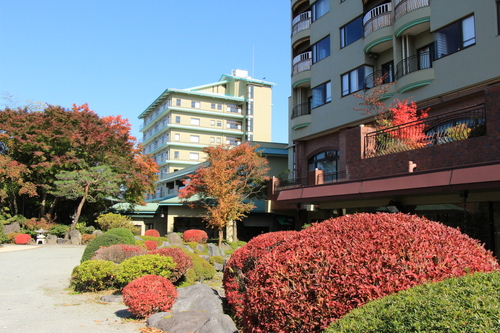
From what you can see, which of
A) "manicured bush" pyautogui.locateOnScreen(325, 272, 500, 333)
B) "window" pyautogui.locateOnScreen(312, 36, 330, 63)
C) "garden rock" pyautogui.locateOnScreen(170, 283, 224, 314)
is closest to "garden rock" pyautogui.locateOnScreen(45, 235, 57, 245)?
"window" pyautogui.locateOnScreen(312, 36, 330, 63)

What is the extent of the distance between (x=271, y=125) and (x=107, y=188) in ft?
126

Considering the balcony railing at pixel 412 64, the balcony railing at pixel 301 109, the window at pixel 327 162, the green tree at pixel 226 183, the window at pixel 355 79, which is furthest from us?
the green tree at pixel 226 183

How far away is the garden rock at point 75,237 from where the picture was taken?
29534 millimetres

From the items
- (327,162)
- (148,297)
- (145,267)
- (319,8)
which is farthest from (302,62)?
(148,297)

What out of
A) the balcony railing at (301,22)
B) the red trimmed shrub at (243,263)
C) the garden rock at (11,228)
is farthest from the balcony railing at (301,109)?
the garden rock at (11,228)

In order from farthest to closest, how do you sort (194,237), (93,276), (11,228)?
(11,228) < (194,237) < (93,276)

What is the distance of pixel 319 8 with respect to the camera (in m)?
28.2

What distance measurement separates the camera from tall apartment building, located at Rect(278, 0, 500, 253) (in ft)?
40.2

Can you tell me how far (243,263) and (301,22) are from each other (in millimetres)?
23987

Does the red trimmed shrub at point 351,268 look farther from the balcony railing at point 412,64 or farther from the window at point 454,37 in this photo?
the balcony railing at point 412,64

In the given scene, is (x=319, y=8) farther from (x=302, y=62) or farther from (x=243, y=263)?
Result: (x=243, y=263)

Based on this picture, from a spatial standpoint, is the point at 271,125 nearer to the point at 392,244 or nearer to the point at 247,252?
the point at 247,252

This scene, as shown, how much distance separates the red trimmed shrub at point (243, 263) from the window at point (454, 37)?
1305cm

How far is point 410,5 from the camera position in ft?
65.1
